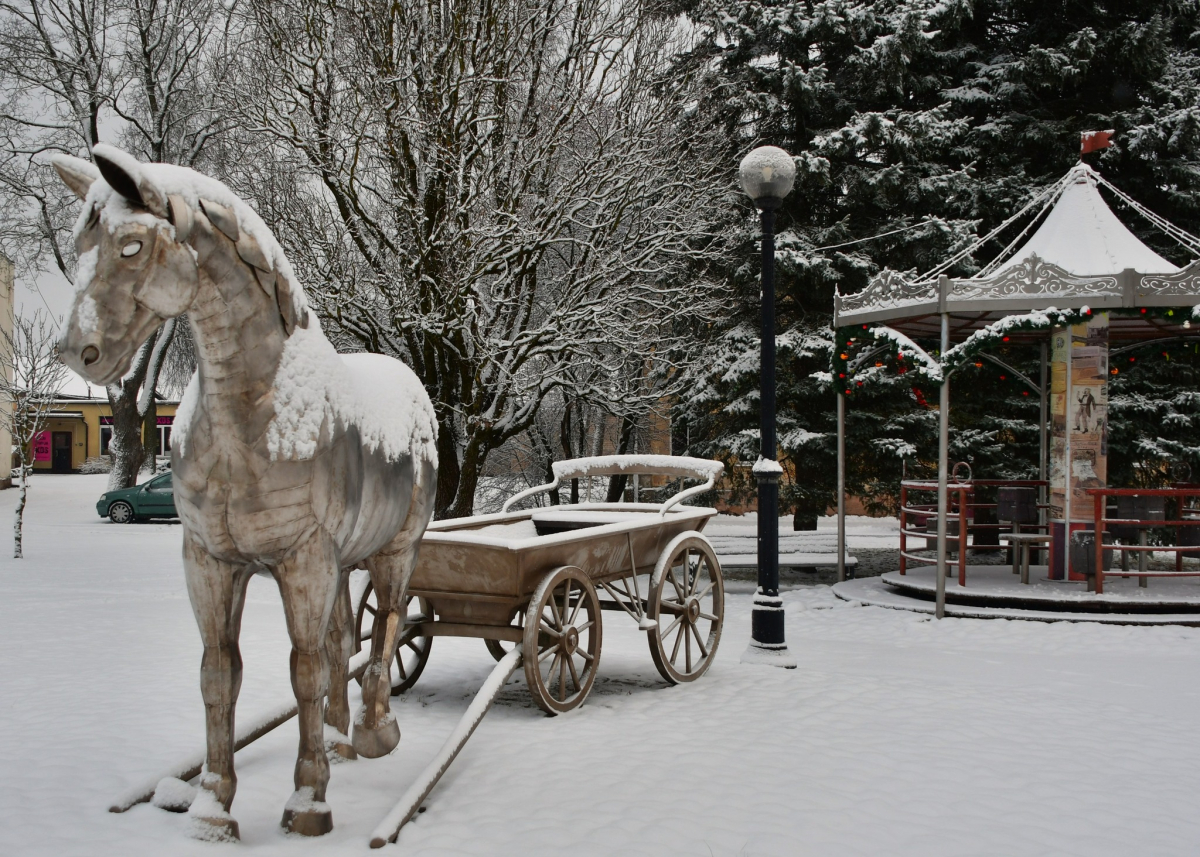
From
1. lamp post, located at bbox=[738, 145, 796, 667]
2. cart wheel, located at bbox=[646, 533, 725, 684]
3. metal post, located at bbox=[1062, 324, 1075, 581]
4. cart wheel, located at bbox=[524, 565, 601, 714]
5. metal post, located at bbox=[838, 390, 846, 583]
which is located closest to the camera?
cart wheel, located at bbox=[524, 565, 601, 714]

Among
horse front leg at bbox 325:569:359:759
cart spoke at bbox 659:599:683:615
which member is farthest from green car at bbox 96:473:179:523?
horse front leg at bbox 325:569:359:759

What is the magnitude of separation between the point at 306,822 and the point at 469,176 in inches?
404

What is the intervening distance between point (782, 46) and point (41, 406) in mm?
14789

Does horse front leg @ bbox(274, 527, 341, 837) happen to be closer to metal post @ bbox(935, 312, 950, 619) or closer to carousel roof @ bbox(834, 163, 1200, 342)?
metal post @ bbox(935, 312, 950, 619)

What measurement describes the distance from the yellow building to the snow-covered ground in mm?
42062

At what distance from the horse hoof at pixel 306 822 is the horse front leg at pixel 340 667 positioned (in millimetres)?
741

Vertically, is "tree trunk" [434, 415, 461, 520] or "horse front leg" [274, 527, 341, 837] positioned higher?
"tree trunk" [434, 415, 461, 520]

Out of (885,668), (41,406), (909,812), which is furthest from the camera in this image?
(41,406)

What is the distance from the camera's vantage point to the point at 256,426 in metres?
3.55

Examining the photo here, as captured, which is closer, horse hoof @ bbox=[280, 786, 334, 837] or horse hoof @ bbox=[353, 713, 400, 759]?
horse hoof @ bbox=[280, 786, 334, 837]

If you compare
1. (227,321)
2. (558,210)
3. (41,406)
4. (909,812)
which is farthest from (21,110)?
(909,812)

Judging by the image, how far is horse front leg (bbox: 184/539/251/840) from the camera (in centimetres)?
373

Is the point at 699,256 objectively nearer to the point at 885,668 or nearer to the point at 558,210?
the point at 558,210

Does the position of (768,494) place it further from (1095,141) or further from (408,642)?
(1095,141)
